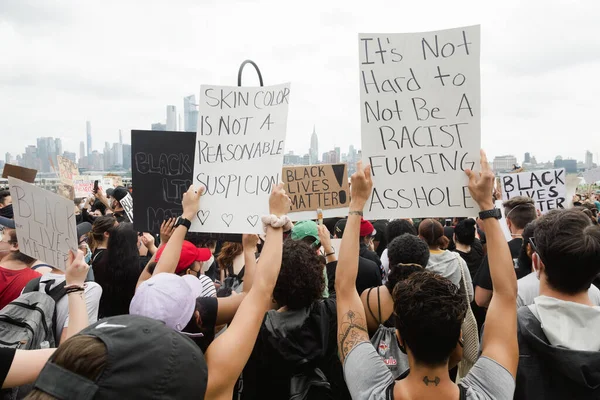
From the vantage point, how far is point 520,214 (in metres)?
4.88

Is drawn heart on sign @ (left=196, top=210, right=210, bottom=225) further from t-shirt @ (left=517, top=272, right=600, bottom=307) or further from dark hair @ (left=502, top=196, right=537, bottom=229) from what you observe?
dark hair @ (left=502, top=196, right=537, bottom=229)

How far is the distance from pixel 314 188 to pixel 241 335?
175 inches

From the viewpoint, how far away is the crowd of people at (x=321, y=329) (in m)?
1.12

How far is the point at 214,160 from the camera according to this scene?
11.1ft

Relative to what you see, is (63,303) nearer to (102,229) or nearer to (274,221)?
(274,221)

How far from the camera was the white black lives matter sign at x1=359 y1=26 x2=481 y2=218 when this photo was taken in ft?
9.53

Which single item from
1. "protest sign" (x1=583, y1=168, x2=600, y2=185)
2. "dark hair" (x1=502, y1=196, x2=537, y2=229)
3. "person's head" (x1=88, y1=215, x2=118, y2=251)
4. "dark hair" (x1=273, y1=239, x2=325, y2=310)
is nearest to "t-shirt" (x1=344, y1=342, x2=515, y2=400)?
"dark hair" (x1=273, y1=239, x2=325, y2=310)

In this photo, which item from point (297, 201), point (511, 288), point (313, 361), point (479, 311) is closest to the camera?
point (511, 288)

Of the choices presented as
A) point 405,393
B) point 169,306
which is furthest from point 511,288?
point 169,306

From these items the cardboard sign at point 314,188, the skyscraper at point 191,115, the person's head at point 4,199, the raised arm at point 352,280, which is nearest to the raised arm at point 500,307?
the raised arm at point 352,280

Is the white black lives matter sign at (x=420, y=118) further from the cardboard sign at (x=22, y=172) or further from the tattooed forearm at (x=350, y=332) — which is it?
the cardboard sign at (x=22, y=172)

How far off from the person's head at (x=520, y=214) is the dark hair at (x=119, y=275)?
12.8 ft

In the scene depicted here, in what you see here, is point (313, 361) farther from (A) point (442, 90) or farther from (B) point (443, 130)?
(A) point (442, 90)

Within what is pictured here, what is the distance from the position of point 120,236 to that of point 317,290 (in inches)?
95.3
